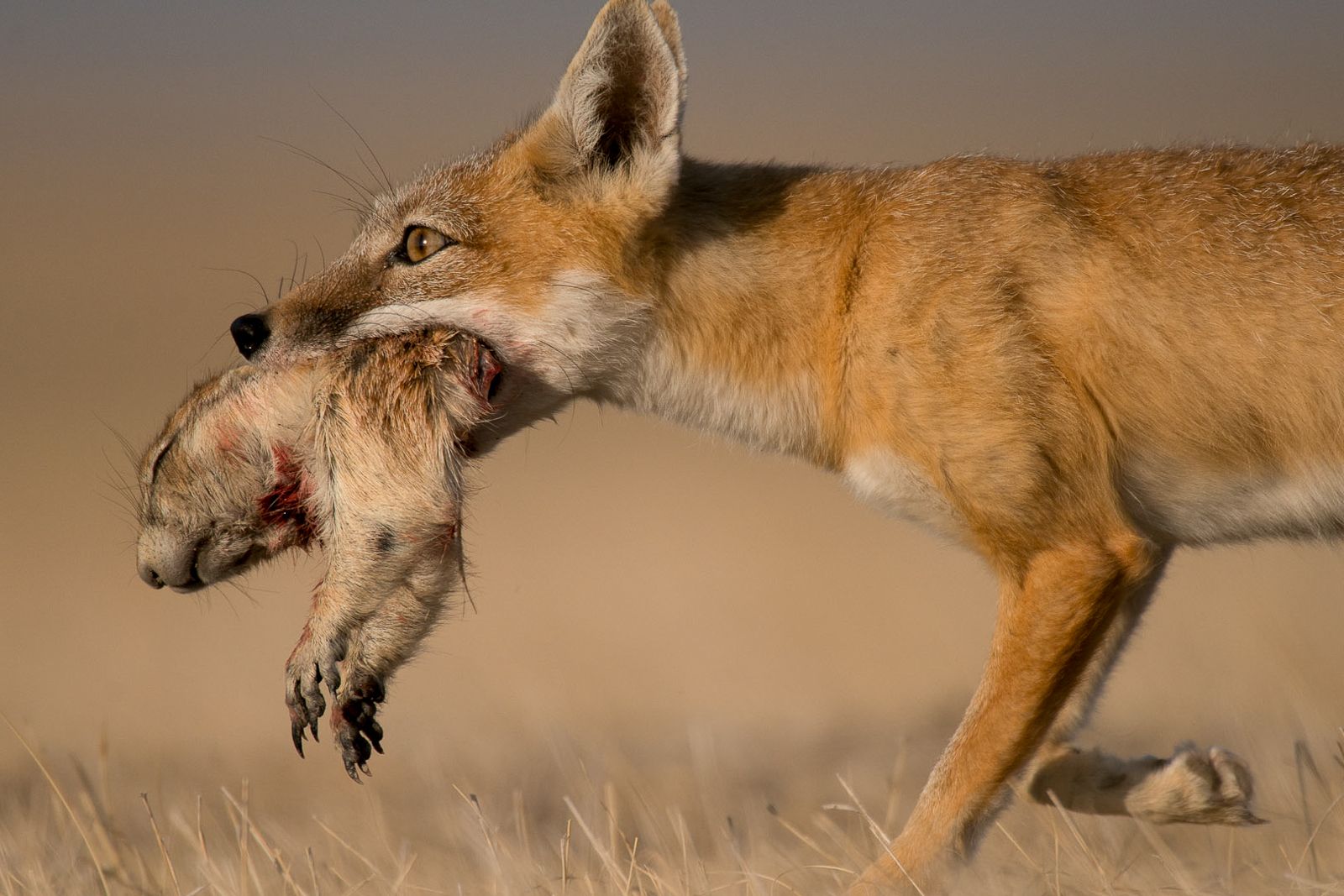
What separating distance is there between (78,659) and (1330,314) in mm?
11814

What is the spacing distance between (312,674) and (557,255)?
6.38ft

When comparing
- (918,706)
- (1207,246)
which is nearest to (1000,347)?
(1207,246)

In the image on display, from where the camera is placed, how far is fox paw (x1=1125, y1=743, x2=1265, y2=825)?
5691 mm

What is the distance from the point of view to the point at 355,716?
512 centimetres

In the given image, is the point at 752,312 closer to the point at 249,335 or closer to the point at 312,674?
the point at 249,335

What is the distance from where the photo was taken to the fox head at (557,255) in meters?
5.92

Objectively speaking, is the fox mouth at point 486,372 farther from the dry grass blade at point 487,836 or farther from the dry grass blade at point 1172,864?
the dry grass blade at point 1172,864

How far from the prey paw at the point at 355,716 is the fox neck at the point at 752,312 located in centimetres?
170

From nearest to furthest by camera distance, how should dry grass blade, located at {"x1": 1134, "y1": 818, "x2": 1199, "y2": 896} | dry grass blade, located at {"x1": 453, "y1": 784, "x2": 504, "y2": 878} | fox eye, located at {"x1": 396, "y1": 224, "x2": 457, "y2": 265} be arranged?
dry grass blade, located at {"x1": 1134, "y1": 818, "x2": 1199, "y2": 896} → dry grass blade, located at {"x1": 453, "y1": 784, "x2": 504, "y2": 878} → fox eye, located at {"x1": 396, "y1": 224, "x2": 457, "y2": 265}

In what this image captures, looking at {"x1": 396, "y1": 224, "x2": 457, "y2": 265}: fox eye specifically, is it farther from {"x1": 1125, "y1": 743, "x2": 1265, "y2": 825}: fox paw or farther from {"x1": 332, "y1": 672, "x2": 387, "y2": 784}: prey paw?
{"x1": 1125, "y1": 743, "x2": 1265, "y2": 825}: fox paw

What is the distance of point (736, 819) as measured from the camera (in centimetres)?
774

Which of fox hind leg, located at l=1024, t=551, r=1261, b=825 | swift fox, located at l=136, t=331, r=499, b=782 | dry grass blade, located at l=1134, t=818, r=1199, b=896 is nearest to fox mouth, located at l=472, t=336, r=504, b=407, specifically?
swift fox, located at l=136, t=331, r=499, b=782

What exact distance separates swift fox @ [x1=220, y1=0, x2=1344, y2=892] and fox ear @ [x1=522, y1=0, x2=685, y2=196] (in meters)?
0.01

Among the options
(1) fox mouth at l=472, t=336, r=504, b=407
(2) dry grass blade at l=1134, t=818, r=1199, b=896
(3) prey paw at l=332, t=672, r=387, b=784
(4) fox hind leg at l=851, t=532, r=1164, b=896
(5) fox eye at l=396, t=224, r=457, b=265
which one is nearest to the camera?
(2) dry grass blade at l=1134, t=818, r=1199, b=896
